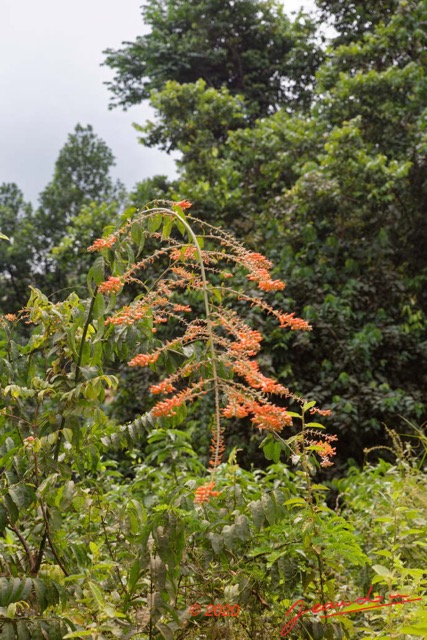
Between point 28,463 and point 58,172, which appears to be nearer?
point 28,463

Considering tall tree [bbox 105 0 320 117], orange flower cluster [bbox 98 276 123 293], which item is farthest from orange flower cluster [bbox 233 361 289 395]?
tall tree [bbox 105 0 320 117]

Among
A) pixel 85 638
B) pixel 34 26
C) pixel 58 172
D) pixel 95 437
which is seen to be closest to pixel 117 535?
pixel 95 437

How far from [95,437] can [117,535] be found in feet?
0.79

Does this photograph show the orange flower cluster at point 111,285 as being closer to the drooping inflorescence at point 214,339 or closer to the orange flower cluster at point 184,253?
the drooping inflorescence at point 214,339

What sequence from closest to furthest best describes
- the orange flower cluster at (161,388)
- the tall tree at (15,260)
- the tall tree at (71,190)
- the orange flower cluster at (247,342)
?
the orange flower cluster at (161,388) < the orange flower cluster at (247,342) < the tall tree at (15,260) < the tall tree at (71,190)

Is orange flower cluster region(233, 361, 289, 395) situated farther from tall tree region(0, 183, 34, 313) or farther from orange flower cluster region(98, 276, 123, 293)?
tall tree region(0, 183, 34, 313)

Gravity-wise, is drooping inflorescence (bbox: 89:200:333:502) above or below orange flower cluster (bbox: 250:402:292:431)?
above

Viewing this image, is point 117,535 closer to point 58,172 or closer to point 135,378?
point 135,378

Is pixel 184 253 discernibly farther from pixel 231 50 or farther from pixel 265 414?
pixel 231 50

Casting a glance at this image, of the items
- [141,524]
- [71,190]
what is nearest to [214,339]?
[141,524]

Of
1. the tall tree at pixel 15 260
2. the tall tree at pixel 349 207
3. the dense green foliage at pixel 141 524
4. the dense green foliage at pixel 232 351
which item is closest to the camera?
the dense green foliage at pixel 141 524

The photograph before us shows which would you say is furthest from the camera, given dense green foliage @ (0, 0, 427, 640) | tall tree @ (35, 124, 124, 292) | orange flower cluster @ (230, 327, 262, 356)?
tall tree @ (35, 124, 124, 292)

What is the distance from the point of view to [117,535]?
156 cm

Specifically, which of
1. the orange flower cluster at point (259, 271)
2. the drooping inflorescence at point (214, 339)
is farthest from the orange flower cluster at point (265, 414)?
the orange flower cluster at point (259, 271)
